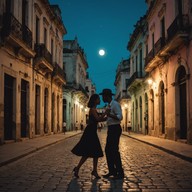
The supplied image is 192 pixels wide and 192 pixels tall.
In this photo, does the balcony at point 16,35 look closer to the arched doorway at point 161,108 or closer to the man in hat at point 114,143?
the arched doorway at point 161,108

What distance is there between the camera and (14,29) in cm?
1563

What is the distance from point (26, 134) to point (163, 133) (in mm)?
8648

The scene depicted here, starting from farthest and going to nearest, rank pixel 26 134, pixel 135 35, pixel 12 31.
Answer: pixel 135 35, pixel 26 134, pixel 12 31

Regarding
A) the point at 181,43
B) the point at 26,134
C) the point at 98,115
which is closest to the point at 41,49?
the point at 26,134

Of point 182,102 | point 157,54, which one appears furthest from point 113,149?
point 157,54

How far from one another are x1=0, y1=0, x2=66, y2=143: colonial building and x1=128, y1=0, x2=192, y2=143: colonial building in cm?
722

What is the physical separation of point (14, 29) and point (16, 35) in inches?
11.8

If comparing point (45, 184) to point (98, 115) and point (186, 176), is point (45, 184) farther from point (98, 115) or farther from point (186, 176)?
point (186, 176)

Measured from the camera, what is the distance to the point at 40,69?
73.0ft

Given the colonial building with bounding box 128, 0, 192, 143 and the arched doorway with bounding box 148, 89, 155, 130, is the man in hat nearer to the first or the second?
the colonial building with bounding box 128, 0, 192, 143

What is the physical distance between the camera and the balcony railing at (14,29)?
1446cm

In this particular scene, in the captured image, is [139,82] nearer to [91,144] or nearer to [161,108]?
[161,108]

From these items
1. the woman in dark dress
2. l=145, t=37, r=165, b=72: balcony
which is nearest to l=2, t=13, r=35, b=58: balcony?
l=145, t=37, r=165, b=72: balcony

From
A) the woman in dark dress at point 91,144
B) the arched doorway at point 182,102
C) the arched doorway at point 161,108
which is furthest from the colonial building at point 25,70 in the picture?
the woman in dark dress at point 91,144
